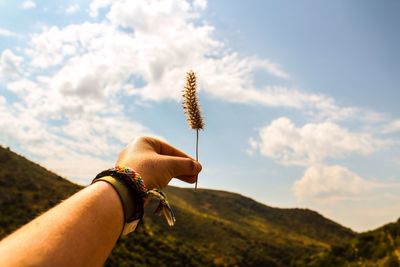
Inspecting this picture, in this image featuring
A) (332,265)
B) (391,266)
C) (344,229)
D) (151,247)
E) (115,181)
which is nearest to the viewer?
(115,181)

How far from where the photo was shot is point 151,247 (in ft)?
232

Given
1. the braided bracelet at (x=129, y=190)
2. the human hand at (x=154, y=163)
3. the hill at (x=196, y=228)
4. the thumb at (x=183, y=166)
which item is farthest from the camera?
the hill at (x=196, y=228)

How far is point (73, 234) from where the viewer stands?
1.88 m

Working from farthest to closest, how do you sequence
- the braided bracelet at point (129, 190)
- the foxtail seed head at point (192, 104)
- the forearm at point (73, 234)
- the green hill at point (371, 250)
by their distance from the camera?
1. the green hill at point (371, 250)
2. the foxtail seed head at point (192, 104)
3. the braided bracelet at point (129, 190)
4. the forearm at point (73, 234)

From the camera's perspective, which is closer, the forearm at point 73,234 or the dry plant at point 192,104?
the forearm at point 73,234

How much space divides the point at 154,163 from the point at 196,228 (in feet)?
355

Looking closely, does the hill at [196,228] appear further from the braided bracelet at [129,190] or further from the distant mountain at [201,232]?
the braided bracelet at [129,190]

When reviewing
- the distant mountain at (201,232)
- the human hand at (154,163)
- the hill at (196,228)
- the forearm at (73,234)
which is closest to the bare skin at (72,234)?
the forearm at (73,234)

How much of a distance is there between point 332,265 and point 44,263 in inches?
2460

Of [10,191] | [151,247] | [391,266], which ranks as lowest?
[151,247]

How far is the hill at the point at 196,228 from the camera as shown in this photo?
6219 cm

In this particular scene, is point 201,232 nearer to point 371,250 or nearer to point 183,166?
point 371,250

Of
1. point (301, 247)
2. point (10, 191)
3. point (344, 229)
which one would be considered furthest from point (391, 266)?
point (344, 229)

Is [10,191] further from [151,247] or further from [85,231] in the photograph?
[85,231]
